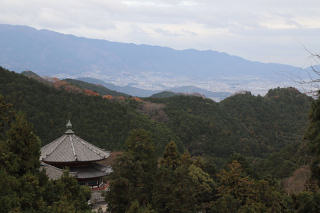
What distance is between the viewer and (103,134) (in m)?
32.3

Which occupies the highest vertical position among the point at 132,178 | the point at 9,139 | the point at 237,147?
the point at 9,139

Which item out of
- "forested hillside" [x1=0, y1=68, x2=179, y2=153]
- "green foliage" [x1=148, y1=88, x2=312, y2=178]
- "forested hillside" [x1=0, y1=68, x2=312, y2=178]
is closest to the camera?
"forested hillside" [x1=0, y1=68, x2=179, y2=153]

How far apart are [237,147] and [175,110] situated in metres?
10.3

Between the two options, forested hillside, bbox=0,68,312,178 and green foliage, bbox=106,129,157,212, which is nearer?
green foliage, bbox=106,129,157,212

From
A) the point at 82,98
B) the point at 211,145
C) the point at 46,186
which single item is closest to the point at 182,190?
the point at 46,186

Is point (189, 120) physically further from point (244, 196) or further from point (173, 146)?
point (244, 196)

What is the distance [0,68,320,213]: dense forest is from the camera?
9219mm

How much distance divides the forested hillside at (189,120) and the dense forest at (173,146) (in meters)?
0.12

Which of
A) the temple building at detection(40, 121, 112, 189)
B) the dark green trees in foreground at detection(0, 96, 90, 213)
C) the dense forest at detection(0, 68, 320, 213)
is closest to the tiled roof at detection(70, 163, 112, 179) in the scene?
the temple building at detection(40, 121, 112, 189)

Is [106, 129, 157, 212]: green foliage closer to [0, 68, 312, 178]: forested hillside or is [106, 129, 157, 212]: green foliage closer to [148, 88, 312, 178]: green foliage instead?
[0, 68, 312, 178]: forested hillside

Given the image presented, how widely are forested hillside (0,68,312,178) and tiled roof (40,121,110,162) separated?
4506 millimetres

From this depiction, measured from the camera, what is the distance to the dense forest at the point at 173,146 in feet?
30.2

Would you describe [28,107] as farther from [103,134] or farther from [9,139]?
[9,139]

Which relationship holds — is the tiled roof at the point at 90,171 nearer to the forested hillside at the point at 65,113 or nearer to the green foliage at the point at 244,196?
the green foliage at the point at 244,196
